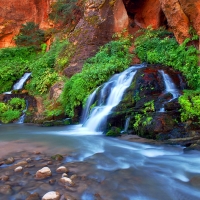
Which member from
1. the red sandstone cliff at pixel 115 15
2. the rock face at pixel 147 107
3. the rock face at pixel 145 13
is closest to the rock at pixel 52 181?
the rock face at pixel 147 107

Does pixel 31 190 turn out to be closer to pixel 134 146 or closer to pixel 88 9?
pixel 134 146

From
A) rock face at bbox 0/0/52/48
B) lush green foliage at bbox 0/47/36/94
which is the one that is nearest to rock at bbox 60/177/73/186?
lush green foliage at bbox 0/47/36/94

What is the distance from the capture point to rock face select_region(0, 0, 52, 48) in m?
20.8

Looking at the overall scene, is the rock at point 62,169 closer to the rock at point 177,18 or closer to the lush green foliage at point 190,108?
the lush green foliage at point 190,108

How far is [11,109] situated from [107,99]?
614 centimetres

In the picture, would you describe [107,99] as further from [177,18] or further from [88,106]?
[177,18]

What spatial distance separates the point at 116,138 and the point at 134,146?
943mm

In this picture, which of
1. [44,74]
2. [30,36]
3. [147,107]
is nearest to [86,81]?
[147,107]

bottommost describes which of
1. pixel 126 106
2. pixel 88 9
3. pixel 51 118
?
pixel 51 118

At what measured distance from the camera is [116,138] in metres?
6.26

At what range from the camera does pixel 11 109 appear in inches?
460

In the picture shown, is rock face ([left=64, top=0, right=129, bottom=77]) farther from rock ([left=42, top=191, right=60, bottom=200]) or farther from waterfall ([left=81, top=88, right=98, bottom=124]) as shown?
rock ([left=42, top=191, right=60, bottom=200])

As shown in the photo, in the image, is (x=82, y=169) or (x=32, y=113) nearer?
(x=82, y=169)

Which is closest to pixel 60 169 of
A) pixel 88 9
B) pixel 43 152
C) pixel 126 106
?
pixel 43 152
